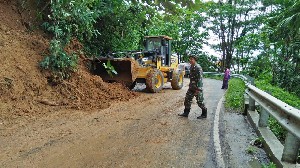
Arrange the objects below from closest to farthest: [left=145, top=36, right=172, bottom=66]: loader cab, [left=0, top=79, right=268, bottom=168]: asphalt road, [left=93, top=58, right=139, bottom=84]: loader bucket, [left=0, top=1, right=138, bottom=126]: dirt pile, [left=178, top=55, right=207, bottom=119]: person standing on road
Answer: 1. [left=0, top=79, right=268, bottom=168]: asphalt road
2. [left=0, top=1, right=138, bottom=126]: dirt pile
3. [left=178, top=55, right=207, bottom=119]: person standing on road
4. [left=93, top=58, right=139, bottom=84]: loader bucket
5. [left=145, top=36, right=172, bottom=66]: loader cab

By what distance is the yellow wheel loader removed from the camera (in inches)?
539

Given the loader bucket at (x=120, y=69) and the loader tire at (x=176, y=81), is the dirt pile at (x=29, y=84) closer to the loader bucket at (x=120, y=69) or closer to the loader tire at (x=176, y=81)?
the loader bucket at (x=120, y=69)

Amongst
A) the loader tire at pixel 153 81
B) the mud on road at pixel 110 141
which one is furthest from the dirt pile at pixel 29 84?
the loader tire at pixel 153 81

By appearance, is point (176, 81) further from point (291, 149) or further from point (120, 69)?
point (291, 149)

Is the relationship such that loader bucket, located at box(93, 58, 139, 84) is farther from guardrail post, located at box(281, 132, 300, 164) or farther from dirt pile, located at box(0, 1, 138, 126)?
guardrail post, located at box(281, 132, 300, 164)

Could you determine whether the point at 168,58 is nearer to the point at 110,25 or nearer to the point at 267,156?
the point at 110,25

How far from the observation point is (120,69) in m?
13.9

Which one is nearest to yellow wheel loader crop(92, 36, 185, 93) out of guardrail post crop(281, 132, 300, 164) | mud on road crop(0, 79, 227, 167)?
mud on road crop(0, 79, 227, 167)

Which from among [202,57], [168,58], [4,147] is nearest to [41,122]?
[4,147]

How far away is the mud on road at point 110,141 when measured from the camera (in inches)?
201

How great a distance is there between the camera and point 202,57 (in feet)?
136

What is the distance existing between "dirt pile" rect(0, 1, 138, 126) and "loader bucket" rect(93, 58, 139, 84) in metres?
1.56

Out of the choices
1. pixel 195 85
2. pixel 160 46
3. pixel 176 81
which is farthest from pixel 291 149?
pixel 160 46

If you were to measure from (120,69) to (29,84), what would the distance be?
5.06 m
